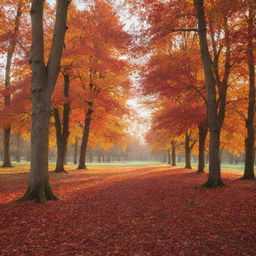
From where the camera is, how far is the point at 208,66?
1035cm

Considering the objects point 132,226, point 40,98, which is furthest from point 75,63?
point 132,226

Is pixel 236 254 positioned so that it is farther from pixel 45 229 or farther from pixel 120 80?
pixel 120 80

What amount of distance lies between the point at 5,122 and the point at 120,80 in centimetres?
998

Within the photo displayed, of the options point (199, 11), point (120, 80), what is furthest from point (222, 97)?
point (120, 80)

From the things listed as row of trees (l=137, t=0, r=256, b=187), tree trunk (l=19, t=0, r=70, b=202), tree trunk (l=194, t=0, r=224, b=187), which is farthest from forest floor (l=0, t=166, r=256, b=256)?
row of trees (l=137, t=0, r=256, b=187)

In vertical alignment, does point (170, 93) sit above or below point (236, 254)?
above

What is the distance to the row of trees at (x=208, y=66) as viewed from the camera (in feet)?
33.9

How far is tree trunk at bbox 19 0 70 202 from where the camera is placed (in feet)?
25.1

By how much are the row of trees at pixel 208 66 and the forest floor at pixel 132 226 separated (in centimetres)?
374

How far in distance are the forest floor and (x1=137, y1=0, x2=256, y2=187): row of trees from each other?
374 cm

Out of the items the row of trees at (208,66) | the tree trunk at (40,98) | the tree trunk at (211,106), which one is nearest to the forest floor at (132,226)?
the tree trunk at (40,98)

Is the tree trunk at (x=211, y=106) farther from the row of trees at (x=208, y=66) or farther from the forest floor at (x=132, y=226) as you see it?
the forest floor at (x=132, y=226)

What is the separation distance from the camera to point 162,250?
166 inches

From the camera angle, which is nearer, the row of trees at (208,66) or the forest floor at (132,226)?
the forest floor at (132,226)
